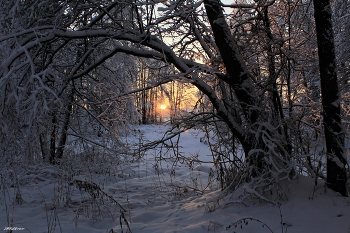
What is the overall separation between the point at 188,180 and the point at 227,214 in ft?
10.4

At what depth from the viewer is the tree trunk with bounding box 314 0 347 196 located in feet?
11.3

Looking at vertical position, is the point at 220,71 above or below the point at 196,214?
above

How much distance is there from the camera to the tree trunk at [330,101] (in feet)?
11.3

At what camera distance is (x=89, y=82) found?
317 inches

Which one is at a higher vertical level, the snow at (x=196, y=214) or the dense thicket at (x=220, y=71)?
the dense thicket at (x=220, y=71)

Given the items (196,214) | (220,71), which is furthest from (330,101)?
(196,214)

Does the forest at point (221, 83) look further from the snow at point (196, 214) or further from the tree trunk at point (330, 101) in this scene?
the snow at point (196, 214)

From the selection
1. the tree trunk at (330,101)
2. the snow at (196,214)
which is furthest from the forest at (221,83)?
the snow at (196,214)

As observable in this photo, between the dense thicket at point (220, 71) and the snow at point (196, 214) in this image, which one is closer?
the snow at point (196, 214)

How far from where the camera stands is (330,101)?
11.5 feet

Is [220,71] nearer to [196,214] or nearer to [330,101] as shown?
[330,101]

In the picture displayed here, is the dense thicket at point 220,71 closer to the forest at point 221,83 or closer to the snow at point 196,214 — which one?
the forest at point 221,83

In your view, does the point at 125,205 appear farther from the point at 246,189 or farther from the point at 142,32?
the point at 142,32

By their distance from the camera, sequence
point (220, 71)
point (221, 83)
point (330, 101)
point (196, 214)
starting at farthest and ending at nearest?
point (221, 83) < point (220, 71) < point (196, 214) < point (330, 101)
